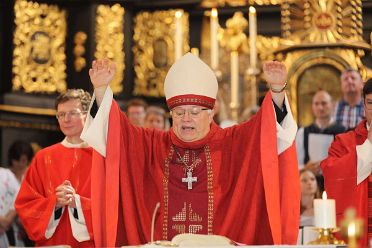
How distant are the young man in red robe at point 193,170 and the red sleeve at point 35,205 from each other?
0.74 m

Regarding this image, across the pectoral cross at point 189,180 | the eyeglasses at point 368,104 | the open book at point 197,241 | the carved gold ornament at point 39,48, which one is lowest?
the open book at point 197,241

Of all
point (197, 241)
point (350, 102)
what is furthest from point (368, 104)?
point (350, 102)

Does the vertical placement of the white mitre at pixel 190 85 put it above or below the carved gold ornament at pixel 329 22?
Result: below

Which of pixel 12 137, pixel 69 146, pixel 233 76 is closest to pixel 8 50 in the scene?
pixel 12 137

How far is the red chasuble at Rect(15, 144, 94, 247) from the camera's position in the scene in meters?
5.75

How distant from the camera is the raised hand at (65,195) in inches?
222

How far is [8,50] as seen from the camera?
933 cm

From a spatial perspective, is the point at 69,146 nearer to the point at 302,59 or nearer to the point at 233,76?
the point at 233,76

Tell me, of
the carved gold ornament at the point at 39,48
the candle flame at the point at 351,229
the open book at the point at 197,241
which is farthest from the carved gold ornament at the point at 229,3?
the candle flame at the point at 351,229

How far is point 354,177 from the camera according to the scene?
5457mm

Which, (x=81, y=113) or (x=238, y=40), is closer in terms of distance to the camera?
(x=81, y=113)

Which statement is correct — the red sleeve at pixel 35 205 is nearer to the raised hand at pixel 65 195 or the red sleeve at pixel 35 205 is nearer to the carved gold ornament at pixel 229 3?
the raised hand at pixel 65 195

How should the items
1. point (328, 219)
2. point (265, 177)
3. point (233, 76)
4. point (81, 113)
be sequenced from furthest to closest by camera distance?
point (233, 76) < point (81, 113) < point (265, 177) < point (328, 219)

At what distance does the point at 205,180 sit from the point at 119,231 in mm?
541
